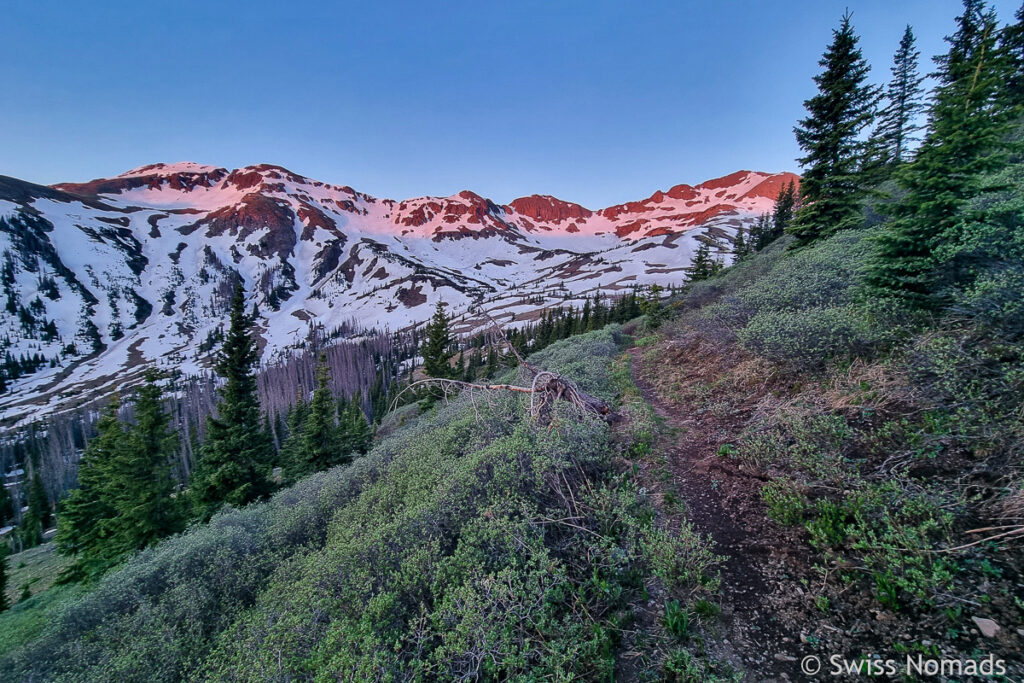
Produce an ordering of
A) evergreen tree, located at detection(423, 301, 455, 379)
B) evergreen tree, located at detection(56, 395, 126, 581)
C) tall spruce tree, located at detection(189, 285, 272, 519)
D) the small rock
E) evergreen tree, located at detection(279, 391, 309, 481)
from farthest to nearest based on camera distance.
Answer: evergreen tree, located at detection(423, 301, 455, 379) → evergreen tree, located at detection(279, 391, 309, 481) → tall spruce tree, located at detection(189, 285, 272, 519) → evergreen tree, located at detection(56, 395, 126, 581) → the small rock

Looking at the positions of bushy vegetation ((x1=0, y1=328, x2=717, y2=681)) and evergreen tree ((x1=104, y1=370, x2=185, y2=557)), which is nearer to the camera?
bushy vegetation ((x1=0, y1=328, x2=717, y2=681))

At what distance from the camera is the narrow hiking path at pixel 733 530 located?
3.54m

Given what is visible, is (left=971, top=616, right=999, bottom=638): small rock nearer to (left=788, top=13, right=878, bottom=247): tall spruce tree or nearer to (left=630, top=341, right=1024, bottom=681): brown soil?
(left=630, top=341, right=1024, bottom=681): brown soil

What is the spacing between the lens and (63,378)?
129 m

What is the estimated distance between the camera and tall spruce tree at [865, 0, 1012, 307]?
297 inches

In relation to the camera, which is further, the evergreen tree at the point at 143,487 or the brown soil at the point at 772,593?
the evergreen tree at the point at 143,487

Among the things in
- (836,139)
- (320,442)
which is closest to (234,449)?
(320,442)

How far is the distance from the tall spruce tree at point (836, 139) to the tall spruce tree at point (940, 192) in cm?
786

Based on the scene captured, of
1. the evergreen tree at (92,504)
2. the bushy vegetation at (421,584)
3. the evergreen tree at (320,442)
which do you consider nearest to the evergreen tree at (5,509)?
the evergreen tree at (92,504)

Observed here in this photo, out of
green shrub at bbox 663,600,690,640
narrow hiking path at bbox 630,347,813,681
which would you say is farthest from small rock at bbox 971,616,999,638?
green shrub at bbox 663,600,690,640

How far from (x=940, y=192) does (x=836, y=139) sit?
12.1 m

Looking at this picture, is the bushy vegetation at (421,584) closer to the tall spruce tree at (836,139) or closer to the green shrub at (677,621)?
the green shrub at (677,621)

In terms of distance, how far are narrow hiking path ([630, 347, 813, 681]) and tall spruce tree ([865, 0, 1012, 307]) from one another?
4.11 meters

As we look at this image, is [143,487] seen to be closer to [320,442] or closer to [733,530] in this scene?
[320,442]
